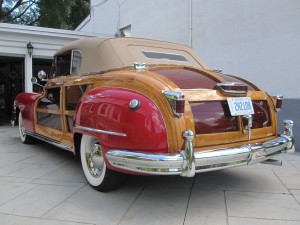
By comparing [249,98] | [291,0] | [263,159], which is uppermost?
[291,0]

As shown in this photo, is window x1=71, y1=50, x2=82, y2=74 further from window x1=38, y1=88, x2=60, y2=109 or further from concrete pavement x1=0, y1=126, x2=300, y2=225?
concrete pavement x1=0, y1=126, x2=300, y2=225

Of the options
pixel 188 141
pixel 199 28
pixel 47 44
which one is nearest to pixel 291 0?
pixel 199 28

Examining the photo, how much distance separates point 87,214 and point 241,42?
6513mm

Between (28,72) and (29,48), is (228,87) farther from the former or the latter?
(28,72)

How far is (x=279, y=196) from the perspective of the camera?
3.98 m

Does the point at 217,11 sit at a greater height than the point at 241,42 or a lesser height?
greater

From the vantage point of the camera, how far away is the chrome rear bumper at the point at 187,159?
3047 mm

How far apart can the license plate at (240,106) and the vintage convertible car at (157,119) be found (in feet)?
0.03

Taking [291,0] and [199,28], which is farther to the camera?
[199,28]

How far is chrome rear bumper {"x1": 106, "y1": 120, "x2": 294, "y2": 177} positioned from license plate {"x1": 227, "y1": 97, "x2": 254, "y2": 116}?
345 millimetres

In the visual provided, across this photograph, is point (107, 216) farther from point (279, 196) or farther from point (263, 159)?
point (279, 196)

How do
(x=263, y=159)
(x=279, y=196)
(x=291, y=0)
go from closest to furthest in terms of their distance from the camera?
(x=263, y=159), (x=279, y=196), (x=291, y=0)

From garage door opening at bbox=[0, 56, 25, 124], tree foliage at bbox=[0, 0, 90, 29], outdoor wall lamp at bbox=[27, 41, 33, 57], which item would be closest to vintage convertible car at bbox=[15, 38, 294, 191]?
outdoor wall lamp at bbox=[27, 41, 33, 57]

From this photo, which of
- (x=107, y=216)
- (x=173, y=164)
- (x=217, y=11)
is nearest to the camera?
(x=173, y=164)
